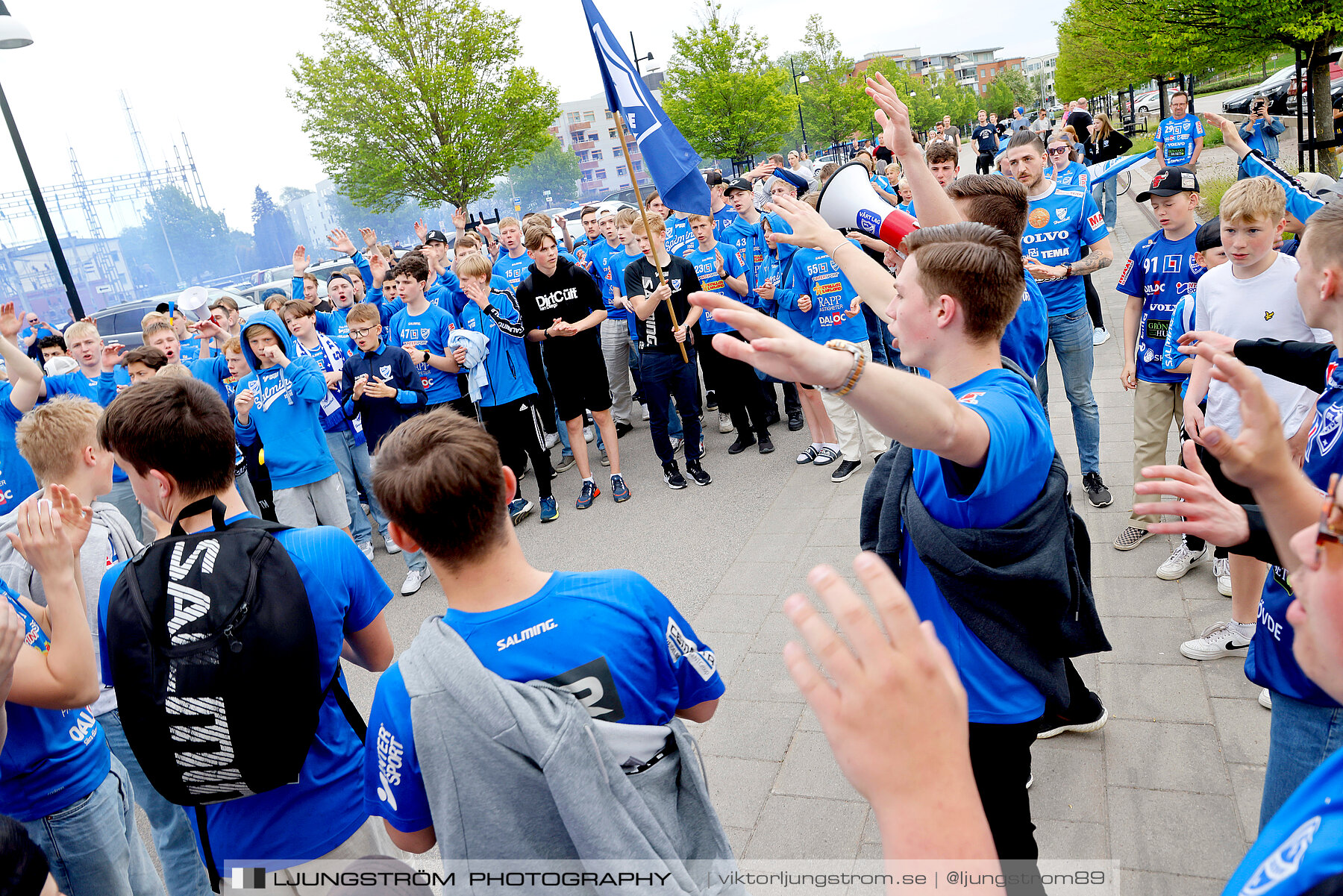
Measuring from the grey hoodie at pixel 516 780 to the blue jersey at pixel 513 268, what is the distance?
698 centimetres

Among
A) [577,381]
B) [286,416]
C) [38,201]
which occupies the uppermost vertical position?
[38,201]

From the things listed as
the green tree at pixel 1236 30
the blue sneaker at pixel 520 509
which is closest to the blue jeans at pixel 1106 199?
the green tree at pixel 1236 30

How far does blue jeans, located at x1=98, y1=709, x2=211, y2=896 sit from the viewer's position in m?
3.15

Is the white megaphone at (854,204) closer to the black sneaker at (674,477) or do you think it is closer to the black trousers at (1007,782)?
the black trousers at (1007,782)

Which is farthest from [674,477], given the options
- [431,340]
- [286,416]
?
[286,416]

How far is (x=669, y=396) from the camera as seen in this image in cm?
756

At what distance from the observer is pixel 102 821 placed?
2596mm

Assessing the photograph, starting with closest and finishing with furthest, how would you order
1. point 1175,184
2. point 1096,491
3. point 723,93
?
point 1175,184
point 1096,491
point 723,93

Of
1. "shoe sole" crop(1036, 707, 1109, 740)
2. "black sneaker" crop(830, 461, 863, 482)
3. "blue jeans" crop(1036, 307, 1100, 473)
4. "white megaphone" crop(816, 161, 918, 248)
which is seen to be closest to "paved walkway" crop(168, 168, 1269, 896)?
"shoe sole" crop(1036, 707, 1109, 740)

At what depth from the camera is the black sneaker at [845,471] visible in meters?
6.95

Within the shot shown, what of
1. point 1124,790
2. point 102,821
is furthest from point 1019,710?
point 102,821

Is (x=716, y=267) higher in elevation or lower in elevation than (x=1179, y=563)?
higher

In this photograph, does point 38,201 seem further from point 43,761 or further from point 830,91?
point 830,91

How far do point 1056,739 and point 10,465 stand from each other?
663 centimetres
